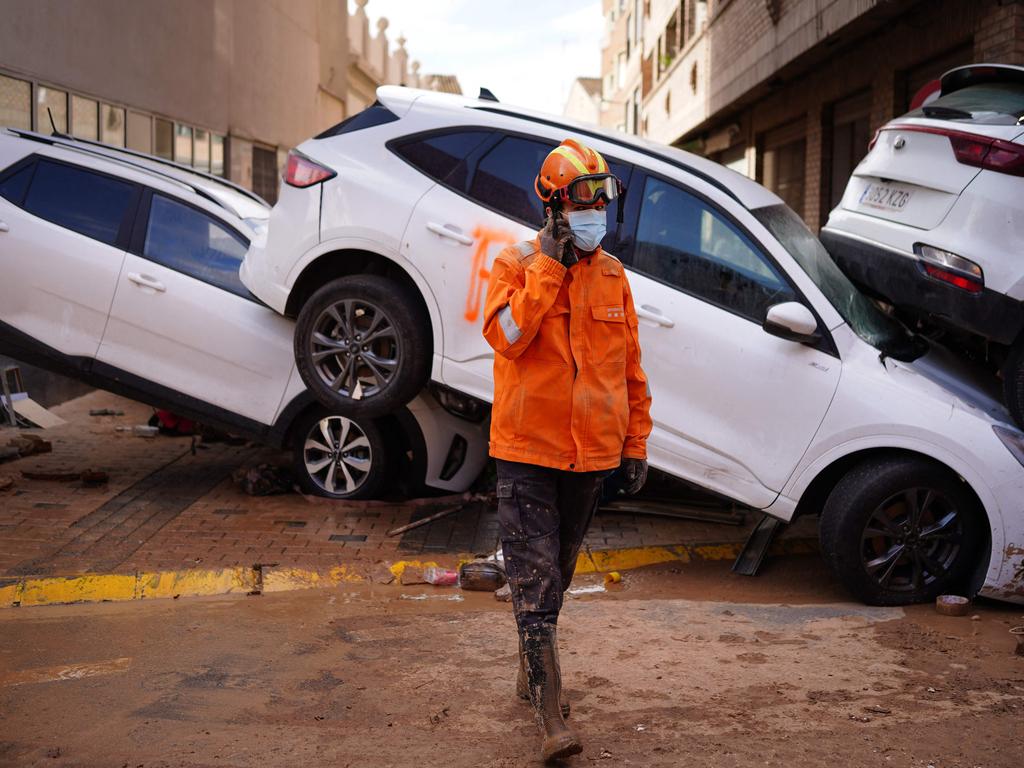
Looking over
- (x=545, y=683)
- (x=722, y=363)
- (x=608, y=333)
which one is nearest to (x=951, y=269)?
(x=722, y=363)

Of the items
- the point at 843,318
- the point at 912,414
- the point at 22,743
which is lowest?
the point at 22,743

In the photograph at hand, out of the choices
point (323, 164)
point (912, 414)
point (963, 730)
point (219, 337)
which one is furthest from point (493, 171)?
point (963, 730)

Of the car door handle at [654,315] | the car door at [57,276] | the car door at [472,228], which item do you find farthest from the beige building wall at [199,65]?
the car door handle at [654,315]

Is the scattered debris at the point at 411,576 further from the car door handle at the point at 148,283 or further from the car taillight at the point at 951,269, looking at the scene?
the car taillight at the point at 951,269

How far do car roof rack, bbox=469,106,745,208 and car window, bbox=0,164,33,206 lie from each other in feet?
9.55

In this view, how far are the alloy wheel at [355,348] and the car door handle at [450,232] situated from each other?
526 mm

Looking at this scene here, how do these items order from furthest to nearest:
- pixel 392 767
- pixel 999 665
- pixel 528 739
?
pixel 999 665
pixel 528 739
pixel 392 767

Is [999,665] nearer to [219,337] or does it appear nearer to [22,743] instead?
[22,743]

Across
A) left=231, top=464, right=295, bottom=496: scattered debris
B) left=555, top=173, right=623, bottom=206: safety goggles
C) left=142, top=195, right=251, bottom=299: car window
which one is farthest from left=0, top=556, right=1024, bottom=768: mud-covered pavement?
left=142, top=195, right=251, bottom=299: car window

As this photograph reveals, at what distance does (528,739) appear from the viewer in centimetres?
405

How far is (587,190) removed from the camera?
3965mm

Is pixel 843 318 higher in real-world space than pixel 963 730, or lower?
higher

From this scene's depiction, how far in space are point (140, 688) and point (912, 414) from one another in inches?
144

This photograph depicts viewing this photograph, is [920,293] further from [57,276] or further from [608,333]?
[57,276]
